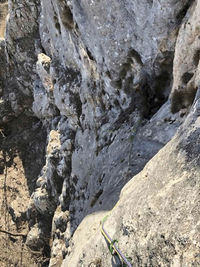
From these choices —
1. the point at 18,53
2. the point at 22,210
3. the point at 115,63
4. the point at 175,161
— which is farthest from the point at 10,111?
the point at 175,161

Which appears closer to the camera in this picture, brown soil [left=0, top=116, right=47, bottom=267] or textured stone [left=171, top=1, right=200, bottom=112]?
textured stone [left=171, top=1, right=200, bottom=112]

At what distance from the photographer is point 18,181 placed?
14.1 m

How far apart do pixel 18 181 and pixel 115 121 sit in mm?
8409

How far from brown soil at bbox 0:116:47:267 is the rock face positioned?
2.70 ft

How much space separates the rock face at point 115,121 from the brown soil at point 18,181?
2.70ft

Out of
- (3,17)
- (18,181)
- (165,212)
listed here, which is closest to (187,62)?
(165,212)

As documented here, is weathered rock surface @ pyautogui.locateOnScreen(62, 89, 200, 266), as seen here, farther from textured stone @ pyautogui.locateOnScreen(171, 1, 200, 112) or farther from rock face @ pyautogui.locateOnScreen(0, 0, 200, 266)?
textured stone @ pyautogui.locateOnScreen(171, 1, 200, 112)

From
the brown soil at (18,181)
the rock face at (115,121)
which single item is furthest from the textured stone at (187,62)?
the brown soil at (18,181)

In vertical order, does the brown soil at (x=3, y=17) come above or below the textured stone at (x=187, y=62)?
above

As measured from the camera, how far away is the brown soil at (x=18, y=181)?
471 inches

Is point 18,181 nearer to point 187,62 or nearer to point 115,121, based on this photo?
point 115,121

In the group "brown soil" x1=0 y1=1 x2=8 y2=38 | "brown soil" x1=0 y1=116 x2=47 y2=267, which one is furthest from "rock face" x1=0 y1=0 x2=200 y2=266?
"brown soil" x1=0 y1=1 x2=8 y2=38

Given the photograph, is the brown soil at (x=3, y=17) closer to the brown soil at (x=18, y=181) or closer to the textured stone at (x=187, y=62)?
the brown soil at (x=18, y=181)

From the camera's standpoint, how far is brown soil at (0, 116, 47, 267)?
39.2 feet
